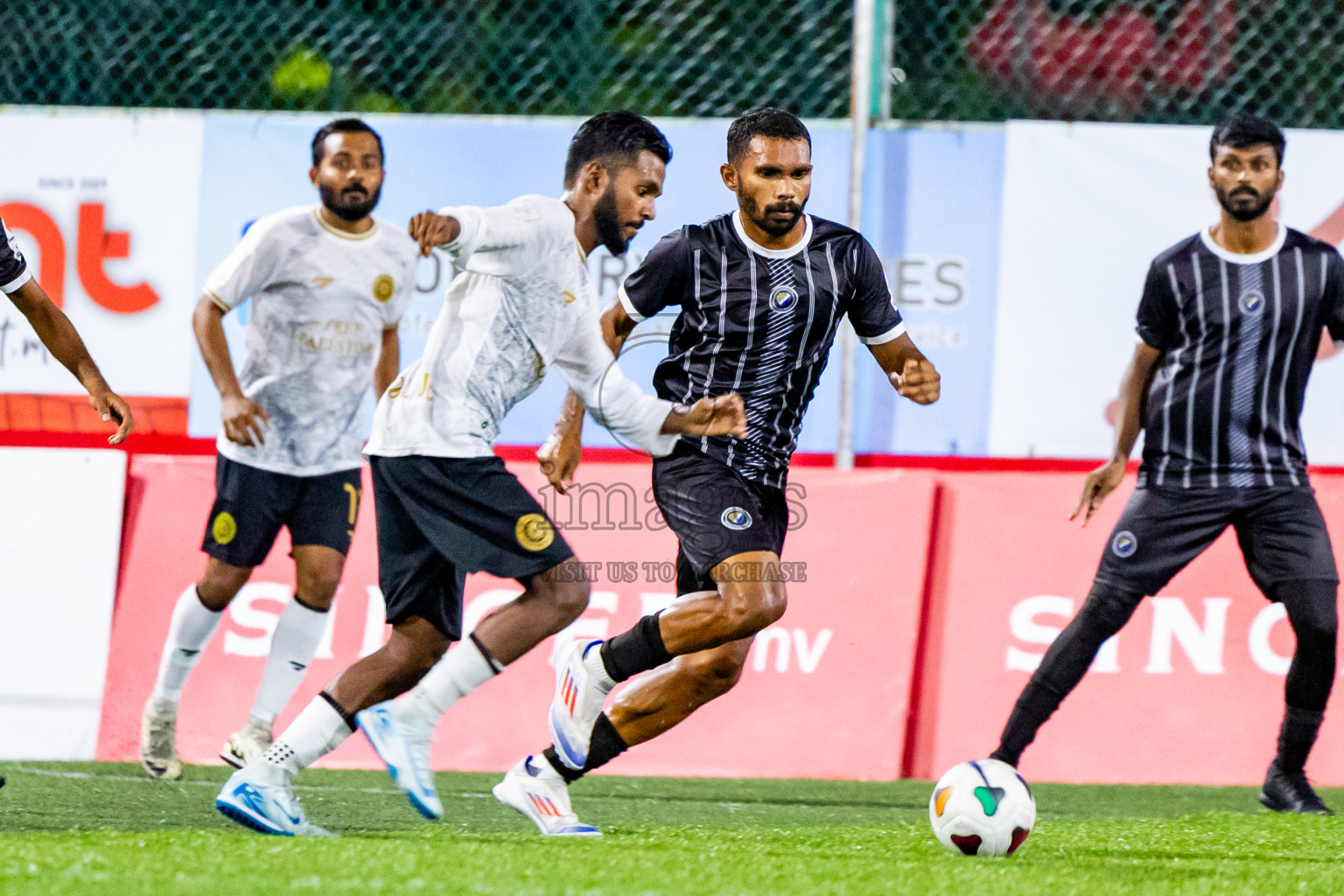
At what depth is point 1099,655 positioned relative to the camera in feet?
21.2

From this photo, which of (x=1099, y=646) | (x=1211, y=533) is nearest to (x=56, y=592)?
(x=1099, y=646)

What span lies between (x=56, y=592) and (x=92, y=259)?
1736 millimetres

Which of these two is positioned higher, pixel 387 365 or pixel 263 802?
pixel 387 365

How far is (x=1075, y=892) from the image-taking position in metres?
3.57

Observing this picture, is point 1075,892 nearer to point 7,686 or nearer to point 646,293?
point 646,293

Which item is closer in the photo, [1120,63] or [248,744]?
[248,744]

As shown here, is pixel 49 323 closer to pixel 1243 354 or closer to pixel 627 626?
pixel 627 626

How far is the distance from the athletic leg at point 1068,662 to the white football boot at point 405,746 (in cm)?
190

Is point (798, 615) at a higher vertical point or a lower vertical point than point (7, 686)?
higher

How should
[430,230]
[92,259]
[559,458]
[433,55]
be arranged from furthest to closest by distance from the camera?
1. [433,55]
2. [92,259]
3. [559,458]
4. [430,230]

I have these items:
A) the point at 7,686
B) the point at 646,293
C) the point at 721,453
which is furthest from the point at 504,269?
the point at 7,686

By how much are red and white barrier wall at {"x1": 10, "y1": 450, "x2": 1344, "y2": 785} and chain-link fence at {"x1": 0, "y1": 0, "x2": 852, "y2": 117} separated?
2098 mm

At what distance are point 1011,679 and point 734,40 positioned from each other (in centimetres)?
332

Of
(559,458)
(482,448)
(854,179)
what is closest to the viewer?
(482,448)
